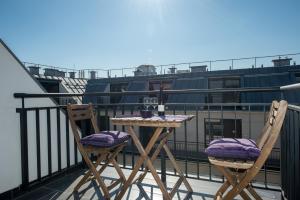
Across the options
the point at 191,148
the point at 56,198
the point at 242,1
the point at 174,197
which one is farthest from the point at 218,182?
the point at 191,148

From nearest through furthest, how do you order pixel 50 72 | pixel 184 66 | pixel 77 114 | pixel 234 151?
pixel 234 151 < pixel 77 114 < pixel 184 66 < pixel 50 72

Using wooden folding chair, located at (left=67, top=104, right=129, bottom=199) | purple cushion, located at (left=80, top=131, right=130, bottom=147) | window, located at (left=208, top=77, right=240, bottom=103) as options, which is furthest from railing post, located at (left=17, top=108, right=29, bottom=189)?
window, located at (left=208, top=77, right=240, bottom=103)

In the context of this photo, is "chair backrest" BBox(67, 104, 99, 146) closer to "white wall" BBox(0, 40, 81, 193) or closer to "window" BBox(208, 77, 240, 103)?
"white wall" BBox(0, 40, 81, 193)

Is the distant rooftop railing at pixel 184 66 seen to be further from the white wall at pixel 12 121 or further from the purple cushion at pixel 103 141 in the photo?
the white wall at pixel 12 121

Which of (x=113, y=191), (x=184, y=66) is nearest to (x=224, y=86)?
(x=184, y=66)

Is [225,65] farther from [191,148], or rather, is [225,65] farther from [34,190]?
[34,190]

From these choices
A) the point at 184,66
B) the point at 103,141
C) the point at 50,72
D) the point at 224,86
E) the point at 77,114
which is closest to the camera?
the point at 103,141

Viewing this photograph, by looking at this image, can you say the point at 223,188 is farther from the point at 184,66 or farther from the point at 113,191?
the point at 184,66

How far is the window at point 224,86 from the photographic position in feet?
46.1

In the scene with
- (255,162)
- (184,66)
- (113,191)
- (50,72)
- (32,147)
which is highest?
(50,72)

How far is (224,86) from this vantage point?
14.9 meters

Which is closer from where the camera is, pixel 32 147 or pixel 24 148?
pixel 24 148

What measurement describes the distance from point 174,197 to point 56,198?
122 centimetres

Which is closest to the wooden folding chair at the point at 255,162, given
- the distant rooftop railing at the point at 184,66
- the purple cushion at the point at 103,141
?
the purple cushion at the point at 103,141
